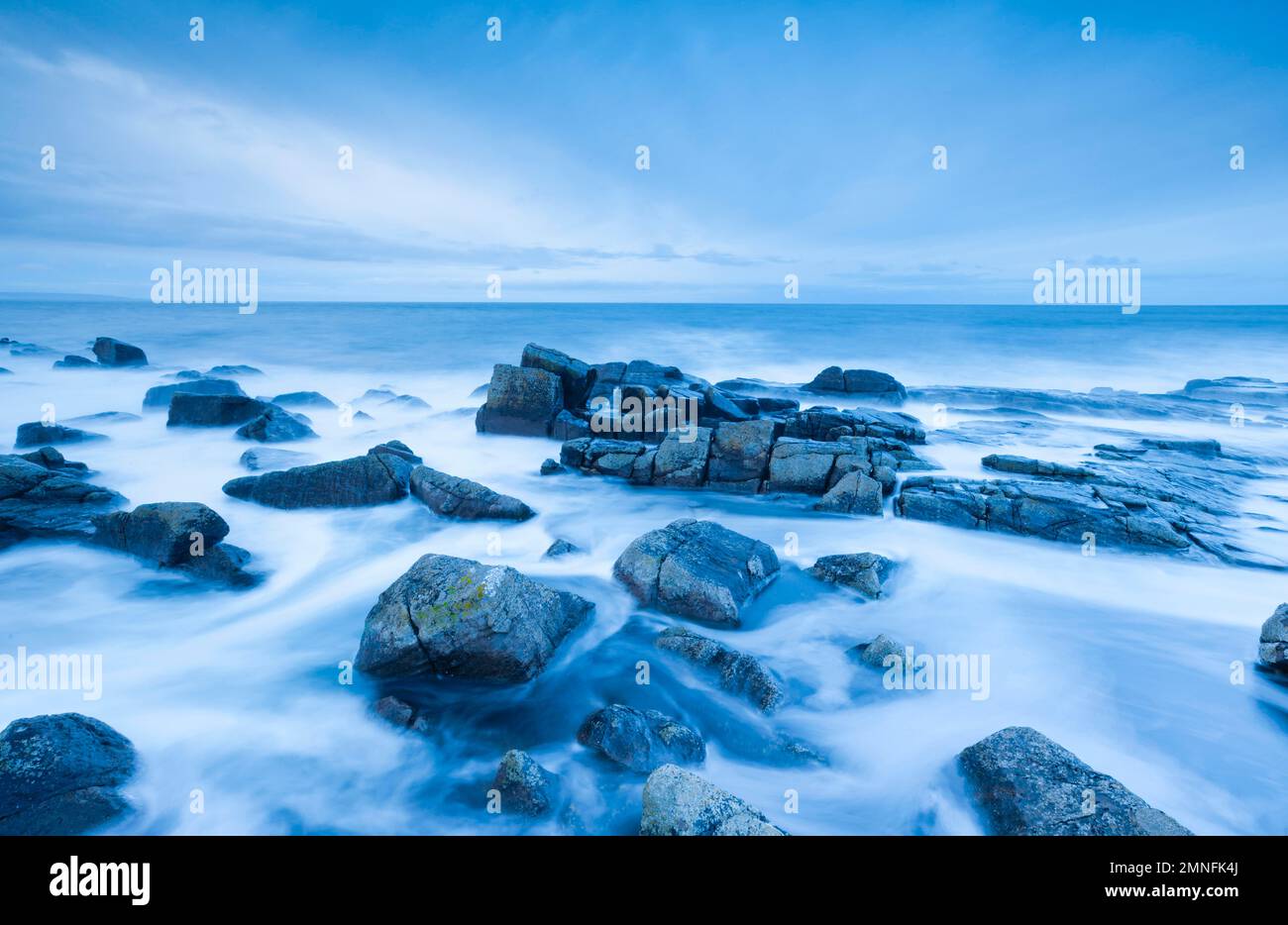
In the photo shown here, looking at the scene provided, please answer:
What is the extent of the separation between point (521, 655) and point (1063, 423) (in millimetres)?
18532

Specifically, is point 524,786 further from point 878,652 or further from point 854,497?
point 854,497

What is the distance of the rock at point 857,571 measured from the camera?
7527 millimetres

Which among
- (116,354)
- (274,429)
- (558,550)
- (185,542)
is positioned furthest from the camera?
(116,354)

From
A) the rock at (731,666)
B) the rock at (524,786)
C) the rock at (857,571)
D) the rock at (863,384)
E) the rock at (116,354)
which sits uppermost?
the rock at (116,354)

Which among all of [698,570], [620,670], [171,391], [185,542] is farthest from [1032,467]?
[171,391]

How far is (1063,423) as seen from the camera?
57.6ft

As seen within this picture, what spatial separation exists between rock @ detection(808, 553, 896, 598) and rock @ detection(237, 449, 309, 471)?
420 inches

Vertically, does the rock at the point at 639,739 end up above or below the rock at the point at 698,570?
below

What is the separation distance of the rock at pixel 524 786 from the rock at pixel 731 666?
2009 millimetres

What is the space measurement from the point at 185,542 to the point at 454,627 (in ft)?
15.3

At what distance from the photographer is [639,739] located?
4.70 metres

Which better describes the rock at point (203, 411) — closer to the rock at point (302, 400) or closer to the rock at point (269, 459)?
the rock at point (269, 459)

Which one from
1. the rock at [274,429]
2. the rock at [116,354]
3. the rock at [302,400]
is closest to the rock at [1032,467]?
the rock at [274,429]

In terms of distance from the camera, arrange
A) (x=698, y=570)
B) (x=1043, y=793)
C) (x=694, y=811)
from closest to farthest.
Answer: (x=694, y=811)
(x=1043, y=793)
(x=698, y=570)
